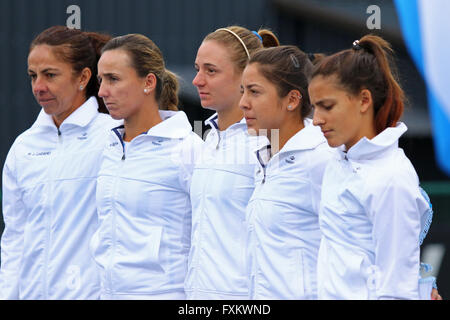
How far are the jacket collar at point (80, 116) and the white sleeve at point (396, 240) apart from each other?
1.80 m

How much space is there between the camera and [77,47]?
431 cm

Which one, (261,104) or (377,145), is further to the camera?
(261,104)

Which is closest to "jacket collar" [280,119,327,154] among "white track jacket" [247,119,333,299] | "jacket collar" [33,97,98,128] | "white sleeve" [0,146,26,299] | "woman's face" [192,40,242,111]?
"white track jacket" [247,119,333,299]

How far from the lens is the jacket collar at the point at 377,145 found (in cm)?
306

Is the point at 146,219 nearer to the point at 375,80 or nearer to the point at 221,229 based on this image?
the point at 221,229

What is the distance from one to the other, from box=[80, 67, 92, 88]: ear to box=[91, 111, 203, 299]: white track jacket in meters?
0.61

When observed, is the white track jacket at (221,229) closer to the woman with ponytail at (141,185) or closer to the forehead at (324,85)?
the woman with ponytail at (141,185)

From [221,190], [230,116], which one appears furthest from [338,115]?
[230,116]

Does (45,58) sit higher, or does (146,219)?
(45,58)

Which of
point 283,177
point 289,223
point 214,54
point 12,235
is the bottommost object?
point 12,235

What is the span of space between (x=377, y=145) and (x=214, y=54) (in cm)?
109

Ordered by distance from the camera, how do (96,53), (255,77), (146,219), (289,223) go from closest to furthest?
(289,223) < (255,77) < (146,219) < (96,53)

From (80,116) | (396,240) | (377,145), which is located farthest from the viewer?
(80,116)

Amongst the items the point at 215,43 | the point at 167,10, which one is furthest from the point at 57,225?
the point at 167,10
